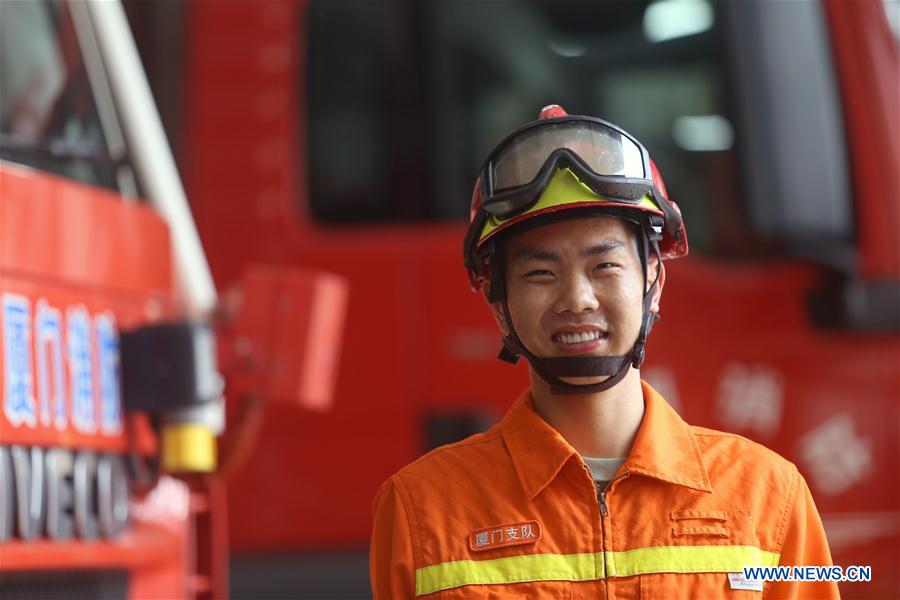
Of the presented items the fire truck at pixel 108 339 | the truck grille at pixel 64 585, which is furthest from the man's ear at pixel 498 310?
the truck grille at pixel 64 585

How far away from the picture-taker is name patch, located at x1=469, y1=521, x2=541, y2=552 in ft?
5.58

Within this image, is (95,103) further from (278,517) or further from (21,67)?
(278,517)

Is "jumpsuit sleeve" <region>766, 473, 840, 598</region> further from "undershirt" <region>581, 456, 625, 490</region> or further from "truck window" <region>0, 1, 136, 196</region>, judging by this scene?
"truck window" <region>0, 1, 136, 196</region>

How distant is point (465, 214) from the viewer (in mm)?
4859

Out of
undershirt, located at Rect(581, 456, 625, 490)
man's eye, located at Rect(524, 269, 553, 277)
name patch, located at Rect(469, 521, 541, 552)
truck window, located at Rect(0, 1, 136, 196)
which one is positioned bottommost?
name patch, located at Rect(469, 521, 541, 552)

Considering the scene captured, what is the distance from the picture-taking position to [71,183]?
293 cm

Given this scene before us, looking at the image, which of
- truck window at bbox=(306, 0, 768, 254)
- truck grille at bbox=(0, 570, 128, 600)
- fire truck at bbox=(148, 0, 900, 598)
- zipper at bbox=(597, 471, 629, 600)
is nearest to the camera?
zipper at bbox=(597, 471, 629, 600)

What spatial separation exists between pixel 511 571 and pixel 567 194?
1.49 ft

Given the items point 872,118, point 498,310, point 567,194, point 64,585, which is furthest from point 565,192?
point 872,118

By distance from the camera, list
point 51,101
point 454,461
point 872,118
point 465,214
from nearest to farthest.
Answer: point 454,461, point 51,101, point 872,118, point 465,214

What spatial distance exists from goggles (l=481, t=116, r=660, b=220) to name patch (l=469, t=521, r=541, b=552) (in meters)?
0.38

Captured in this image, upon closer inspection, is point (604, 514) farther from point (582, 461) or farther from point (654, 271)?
point (654, 271)

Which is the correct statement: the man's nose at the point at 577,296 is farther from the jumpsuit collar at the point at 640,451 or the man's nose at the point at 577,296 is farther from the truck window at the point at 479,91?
the truck window at the point at 479,91

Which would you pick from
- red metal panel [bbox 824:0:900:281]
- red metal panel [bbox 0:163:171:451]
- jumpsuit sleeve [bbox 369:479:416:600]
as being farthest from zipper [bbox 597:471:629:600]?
red metal panel [bbox 824:0:900:281]
